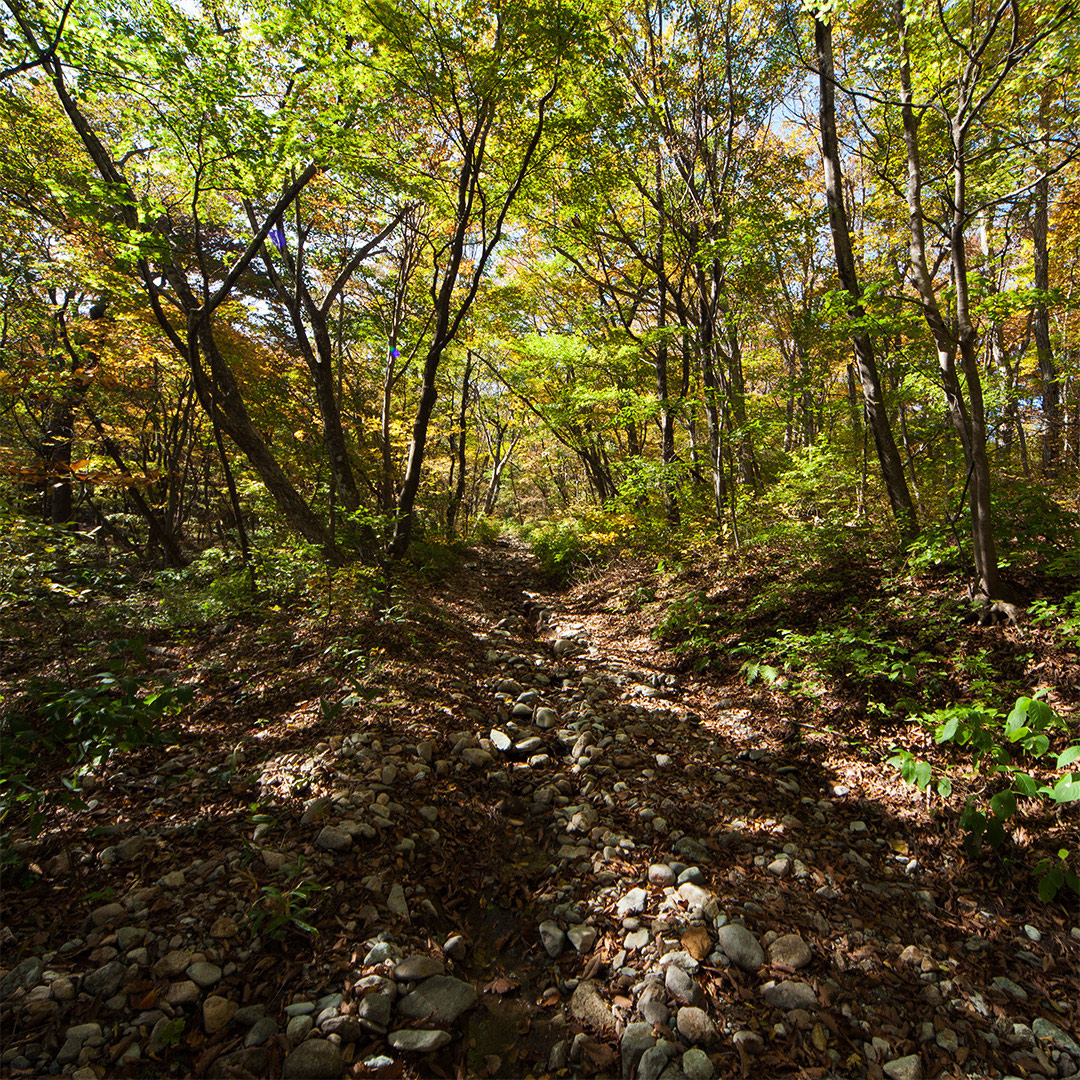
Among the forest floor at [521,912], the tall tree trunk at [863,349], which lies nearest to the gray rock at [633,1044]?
the forest floor at [521,912]

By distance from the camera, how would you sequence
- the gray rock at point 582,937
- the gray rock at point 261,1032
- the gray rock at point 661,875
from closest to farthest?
the gray rock at point 261,1032 → the gray rock at point 582,937 → the gray rock at point 661,875

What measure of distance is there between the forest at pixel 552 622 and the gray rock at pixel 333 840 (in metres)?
0.02

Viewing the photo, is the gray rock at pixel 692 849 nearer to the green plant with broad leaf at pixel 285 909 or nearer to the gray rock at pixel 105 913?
the green plant with broad leaf at pixel 285 909

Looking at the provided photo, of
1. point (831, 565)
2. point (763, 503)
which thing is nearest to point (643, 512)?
point (763, 503)

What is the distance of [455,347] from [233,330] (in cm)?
582

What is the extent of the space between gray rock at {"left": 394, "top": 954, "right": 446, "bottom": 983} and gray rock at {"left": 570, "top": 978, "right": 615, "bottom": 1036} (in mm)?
640

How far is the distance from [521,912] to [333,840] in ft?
3.92

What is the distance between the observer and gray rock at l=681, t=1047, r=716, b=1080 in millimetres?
1940

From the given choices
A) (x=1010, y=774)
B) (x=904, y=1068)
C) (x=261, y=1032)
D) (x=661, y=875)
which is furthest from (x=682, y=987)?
(x=1010, y=774)

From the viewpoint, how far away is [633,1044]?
81.9 inches

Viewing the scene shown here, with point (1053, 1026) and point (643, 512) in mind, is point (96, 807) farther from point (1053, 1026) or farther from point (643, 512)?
point (643, 512)

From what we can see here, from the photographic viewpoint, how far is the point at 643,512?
35.7 feet

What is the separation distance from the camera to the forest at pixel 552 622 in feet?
7.40

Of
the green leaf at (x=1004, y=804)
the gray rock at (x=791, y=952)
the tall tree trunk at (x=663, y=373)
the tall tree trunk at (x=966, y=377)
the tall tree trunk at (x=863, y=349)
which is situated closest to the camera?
the gray rock at (x=791, y=952)
